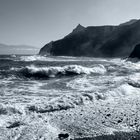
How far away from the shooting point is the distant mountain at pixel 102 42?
378 ft

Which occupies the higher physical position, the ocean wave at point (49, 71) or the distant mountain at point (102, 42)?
the distant mountain at point (102, 42)

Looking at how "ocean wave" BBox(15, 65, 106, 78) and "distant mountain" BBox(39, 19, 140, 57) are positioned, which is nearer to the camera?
"ocean wave" BBox(15, 65, 106, 78)

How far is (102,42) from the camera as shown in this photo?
Result: 12681 centimetres

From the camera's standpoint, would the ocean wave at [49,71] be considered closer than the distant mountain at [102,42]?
Yes

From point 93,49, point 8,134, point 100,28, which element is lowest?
point 8,134

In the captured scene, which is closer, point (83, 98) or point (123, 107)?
point (123, 107)

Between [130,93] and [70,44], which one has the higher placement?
[70,44]

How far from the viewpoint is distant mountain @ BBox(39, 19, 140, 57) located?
11529 centimetres

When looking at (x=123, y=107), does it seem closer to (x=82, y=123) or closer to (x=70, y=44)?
(x=82, y=123)

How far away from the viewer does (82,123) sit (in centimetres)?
904

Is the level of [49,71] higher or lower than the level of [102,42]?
lower

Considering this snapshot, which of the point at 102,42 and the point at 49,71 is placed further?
the point at 102,42

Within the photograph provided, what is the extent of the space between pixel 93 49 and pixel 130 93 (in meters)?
113

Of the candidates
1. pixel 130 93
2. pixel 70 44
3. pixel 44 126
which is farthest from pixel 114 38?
pixel 44 126
